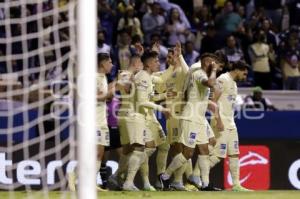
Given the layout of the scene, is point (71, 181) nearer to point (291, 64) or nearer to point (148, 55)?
point (148, 55)

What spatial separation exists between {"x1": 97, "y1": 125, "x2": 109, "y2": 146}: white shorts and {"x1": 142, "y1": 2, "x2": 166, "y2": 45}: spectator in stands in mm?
5439

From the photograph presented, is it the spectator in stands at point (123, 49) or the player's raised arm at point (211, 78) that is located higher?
the spectator in stands at point (123, 49)

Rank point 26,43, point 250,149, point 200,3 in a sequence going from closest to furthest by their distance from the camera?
point 26,43 < point 250,149 < point 200,3

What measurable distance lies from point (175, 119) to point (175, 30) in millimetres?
4685

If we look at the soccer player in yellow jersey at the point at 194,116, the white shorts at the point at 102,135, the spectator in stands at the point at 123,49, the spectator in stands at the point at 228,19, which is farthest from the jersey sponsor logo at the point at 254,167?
the spectator in stands at the point at 228,19

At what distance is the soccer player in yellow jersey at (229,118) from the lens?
14.1 m

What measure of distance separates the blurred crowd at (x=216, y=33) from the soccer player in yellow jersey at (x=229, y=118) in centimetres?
373

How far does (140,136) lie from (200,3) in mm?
6529

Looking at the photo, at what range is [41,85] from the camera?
41.6ft

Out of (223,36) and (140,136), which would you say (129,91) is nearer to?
(140,136)

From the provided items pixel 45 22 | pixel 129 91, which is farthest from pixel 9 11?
pixel 129 91

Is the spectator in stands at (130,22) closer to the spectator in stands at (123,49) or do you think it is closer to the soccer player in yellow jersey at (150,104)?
the spectator in stands at (123,49)

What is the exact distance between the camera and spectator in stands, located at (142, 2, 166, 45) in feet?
61.0

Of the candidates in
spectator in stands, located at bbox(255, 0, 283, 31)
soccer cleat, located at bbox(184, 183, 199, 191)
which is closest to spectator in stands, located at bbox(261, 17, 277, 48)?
spectator in stands, located at bbox(255, 0, 283, 31)
